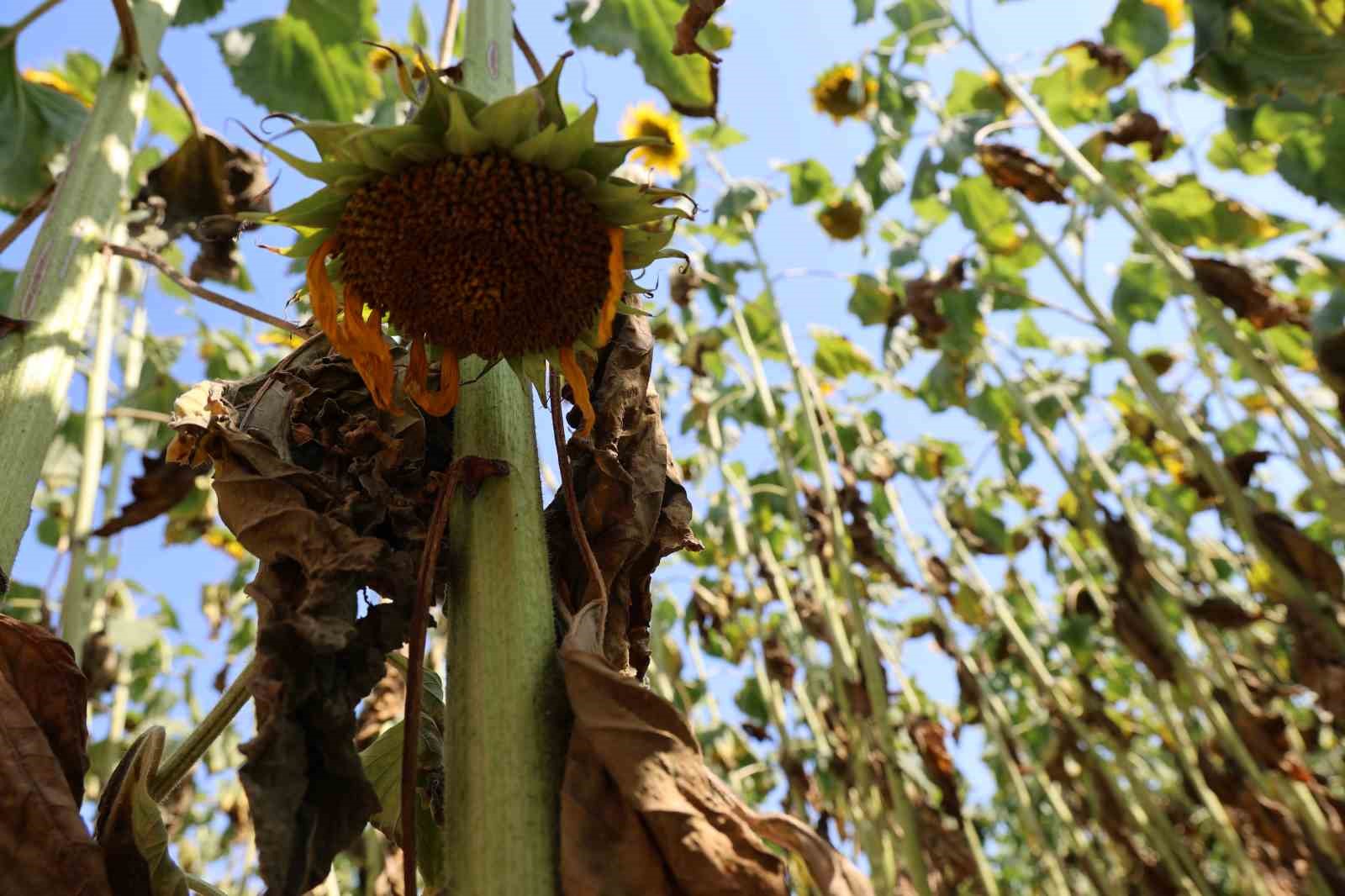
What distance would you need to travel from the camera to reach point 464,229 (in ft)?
2.79

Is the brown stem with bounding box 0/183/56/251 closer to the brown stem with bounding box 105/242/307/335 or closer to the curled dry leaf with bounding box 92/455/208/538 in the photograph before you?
the brown stem with bounding box 105/242/307/335

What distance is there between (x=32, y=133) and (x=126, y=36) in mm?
657

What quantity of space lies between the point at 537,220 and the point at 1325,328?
2.30 metres

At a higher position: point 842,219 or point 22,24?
point 842,219

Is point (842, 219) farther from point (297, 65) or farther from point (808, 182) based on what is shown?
point (297, 65)

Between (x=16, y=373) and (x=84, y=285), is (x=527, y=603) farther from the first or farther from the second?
(x=84, y=285)

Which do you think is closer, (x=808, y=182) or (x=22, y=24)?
(x=22, y=24)

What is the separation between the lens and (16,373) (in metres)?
1.08

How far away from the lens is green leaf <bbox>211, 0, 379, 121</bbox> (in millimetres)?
2229

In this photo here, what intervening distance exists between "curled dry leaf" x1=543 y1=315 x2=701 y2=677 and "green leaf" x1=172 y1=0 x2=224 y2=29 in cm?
190

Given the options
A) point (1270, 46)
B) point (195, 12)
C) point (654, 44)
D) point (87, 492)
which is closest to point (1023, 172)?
point (1270, 46)

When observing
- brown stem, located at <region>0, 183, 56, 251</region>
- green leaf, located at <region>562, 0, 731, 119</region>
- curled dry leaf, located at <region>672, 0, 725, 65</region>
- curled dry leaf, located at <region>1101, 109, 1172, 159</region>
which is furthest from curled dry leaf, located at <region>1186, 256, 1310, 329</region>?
brown stem, located at <region>0, 183, 56, 251</region>

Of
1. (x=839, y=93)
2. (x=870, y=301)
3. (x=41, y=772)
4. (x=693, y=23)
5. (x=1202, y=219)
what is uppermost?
(x=839, y=93)

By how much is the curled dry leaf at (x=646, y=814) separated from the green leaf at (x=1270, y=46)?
7.14ft
